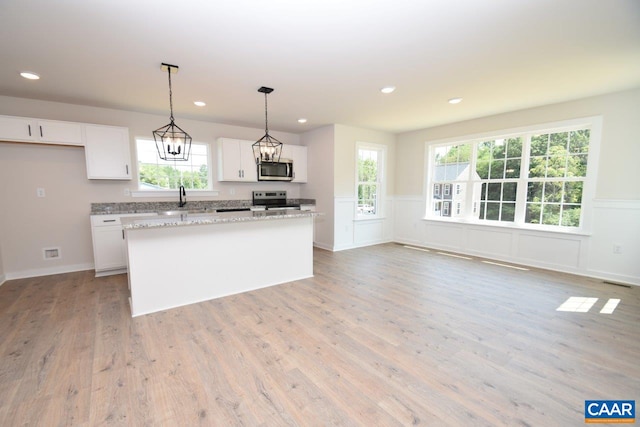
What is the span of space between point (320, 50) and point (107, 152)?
144 inches

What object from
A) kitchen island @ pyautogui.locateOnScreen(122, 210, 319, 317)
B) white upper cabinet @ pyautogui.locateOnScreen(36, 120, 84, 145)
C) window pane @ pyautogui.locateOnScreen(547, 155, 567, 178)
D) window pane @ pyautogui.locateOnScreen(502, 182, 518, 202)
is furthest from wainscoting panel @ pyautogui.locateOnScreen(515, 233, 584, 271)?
white upper cabinet @ pyautogui.locateOnScreen(36, 120, 84, 145)

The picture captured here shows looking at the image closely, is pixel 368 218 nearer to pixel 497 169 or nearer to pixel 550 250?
pixel 497 169

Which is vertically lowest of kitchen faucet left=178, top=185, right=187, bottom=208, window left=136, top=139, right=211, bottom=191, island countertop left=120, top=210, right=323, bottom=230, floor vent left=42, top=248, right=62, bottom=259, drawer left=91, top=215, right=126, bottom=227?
floor vent left=42, top=248, right=62, bottom=259

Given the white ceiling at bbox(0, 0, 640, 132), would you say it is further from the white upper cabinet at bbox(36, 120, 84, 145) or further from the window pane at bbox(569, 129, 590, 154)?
the window pane at bbox(569, 129, 590, 154)

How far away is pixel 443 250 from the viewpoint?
5.59 metres

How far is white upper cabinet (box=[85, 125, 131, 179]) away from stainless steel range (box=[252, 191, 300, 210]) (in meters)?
2.26

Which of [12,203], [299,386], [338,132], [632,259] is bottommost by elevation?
[299,386]

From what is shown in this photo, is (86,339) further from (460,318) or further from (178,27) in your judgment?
(460,318)

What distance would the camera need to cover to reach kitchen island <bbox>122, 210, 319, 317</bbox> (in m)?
2.77

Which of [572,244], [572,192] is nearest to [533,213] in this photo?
[572,192]

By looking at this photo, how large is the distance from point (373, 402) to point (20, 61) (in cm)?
427

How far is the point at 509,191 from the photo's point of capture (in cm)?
473

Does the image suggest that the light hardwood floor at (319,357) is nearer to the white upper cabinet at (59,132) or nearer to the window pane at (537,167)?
the window pane at (537,167)

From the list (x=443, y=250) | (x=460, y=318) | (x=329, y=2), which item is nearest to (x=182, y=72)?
(x=329, y=2)
